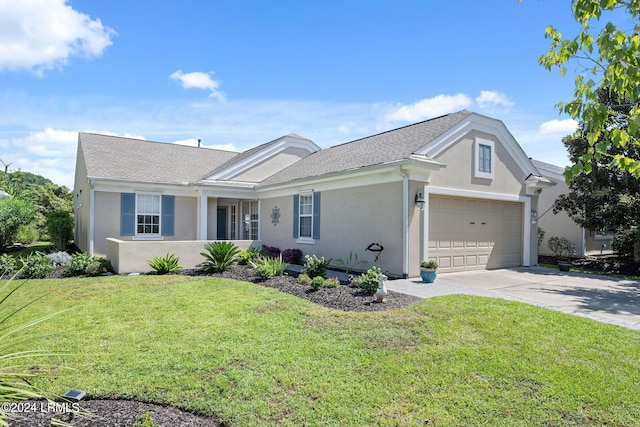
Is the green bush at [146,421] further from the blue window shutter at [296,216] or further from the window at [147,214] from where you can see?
the window at [147,214]

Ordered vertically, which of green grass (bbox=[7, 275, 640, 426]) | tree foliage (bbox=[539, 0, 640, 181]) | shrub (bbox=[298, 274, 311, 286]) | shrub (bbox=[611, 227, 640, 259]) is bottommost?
green grass (bbox=[7, 275, 640, 426])

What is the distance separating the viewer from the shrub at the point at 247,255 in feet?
39.6

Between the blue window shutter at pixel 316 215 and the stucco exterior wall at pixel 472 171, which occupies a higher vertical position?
the stucco exterior wall at pixel 472 171

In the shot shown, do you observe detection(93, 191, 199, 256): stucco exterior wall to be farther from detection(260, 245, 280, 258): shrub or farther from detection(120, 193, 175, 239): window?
detection(260, 245, 280, 258): shrub

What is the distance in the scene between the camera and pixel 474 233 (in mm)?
12016

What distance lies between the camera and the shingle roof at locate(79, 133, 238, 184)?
1464cm

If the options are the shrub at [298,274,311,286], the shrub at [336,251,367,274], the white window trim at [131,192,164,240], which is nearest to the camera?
the shrub at [298,274,311,286]

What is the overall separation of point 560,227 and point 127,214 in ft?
67.9

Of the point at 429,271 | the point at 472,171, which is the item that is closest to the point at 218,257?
the point at 429,271

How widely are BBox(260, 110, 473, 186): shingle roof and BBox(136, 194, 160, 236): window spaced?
4728 mm

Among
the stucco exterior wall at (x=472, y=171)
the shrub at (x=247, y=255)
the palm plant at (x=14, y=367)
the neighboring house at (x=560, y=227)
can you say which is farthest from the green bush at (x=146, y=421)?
the neighboring house at (x=560, y=227)

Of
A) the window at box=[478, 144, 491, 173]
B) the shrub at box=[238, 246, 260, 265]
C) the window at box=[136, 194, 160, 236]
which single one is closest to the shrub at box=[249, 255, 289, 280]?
the shrub at box=[238, 246, 260, 265]

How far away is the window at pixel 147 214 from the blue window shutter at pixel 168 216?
21 cm

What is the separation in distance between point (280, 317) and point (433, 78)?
9322 mm
